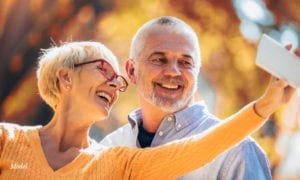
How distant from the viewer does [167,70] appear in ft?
5.13

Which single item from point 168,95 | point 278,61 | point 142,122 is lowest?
point 142,122

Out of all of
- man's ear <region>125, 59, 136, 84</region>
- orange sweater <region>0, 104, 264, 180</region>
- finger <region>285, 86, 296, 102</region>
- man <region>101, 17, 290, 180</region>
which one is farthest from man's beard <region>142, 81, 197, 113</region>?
finger <region>285, 86, 296, 102</region>

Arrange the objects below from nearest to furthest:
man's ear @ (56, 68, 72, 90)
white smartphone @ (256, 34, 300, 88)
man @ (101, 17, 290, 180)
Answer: white smartphone @ (256, 34, 300, 88) → man's ear @ (56, 68, 72, 90) → man @ (101, 17, 290, 180)

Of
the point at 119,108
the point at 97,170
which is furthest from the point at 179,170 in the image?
the point at 119,108

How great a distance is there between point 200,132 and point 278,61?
22.4 inches

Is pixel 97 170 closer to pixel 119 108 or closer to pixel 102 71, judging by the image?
pixel 102 71

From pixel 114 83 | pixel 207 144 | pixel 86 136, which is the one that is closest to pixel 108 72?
pixel 114 83

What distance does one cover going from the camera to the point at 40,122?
3.24 m

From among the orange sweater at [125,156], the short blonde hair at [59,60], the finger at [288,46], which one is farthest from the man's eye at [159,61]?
the finger at [288,46]

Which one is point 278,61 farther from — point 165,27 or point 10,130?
point 165,27

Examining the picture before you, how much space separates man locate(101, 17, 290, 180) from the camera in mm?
1523

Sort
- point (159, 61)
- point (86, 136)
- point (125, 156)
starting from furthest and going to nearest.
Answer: point (159, 61)
point (86, 136)
point (125, 156)

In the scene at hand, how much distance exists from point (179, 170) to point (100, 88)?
12.9 inches

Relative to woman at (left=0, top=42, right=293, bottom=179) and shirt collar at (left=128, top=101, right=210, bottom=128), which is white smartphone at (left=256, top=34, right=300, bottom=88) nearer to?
woman at (left=0, top=42, right=293, bottom=179)
